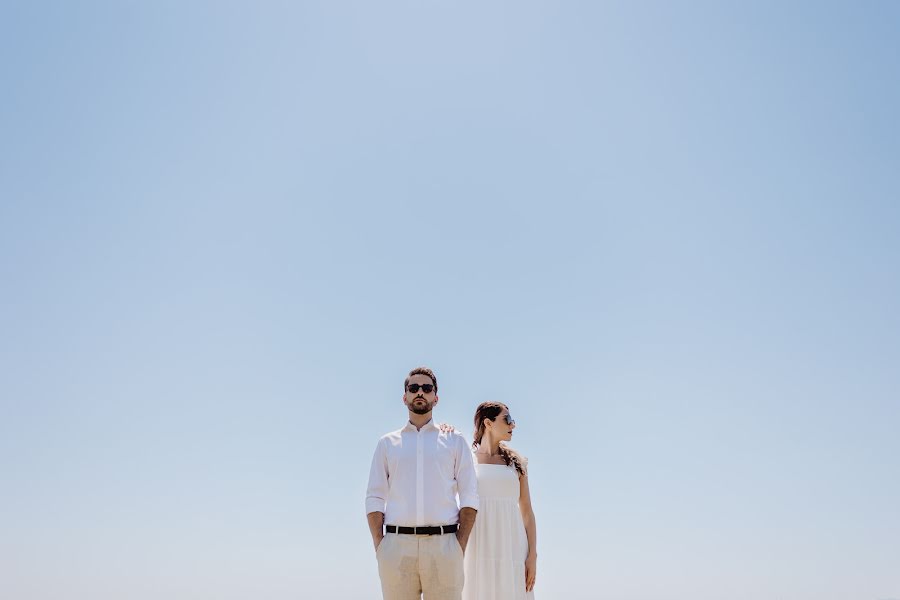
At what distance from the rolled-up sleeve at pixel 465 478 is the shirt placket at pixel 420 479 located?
1.34ft

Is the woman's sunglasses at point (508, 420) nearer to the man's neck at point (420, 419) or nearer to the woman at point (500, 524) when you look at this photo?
the woman at point (500, 524)

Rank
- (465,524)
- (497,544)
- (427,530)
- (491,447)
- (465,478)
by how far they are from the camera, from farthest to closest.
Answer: (491,447) → (497,544) → (465,478) → (465,524) → (427,530)

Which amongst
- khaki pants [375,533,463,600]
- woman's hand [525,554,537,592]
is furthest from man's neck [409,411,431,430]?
woman's hand [525,554,537,592]

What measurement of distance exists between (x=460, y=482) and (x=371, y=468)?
101 cm

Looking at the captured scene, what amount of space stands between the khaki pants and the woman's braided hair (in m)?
2.08

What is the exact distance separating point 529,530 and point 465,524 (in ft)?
6.51

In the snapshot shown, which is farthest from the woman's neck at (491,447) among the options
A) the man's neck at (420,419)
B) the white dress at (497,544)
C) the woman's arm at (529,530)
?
the man's neck at (420,419)

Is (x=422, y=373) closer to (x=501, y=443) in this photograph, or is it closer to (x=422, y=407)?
(x=422, y=407)

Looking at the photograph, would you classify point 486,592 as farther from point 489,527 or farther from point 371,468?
point 371,468

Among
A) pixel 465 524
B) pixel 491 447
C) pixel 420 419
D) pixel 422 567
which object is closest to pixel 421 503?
pixel 465 524

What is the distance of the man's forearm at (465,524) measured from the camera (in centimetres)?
839

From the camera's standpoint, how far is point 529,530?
1014 centimetres

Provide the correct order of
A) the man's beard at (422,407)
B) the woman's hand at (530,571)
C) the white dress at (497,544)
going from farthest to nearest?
the woman's hand at (530,571), the white dress at (497,544), the man's beard at (422,407)

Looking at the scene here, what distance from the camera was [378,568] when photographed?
27.6ft
